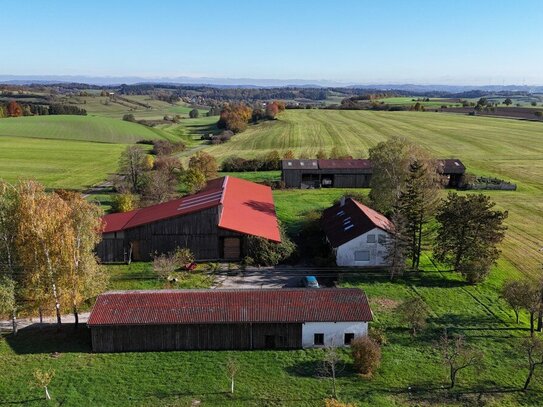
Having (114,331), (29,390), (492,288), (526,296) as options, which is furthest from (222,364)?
(492,288)

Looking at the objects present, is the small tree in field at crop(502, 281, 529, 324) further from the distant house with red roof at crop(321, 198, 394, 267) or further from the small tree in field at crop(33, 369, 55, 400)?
the small tree in field at crop(33, 369, 55, 400)

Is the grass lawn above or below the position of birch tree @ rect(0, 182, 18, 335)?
below

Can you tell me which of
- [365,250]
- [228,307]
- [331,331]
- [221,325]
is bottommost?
[331,331]

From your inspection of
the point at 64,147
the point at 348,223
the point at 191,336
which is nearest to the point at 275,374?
the point at 191,336

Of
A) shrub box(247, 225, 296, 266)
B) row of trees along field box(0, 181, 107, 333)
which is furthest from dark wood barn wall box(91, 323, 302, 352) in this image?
shrub box(247, 225, 296, 266)

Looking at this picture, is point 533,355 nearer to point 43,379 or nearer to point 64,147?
point 43,379

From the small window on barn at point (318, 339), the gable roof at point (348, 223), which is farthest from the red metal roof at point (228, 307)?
the gable roof at point (348, 223)

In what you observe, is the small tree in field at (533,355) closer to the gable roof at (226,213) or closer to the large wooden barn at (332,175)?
the gable roof at (226,213)
